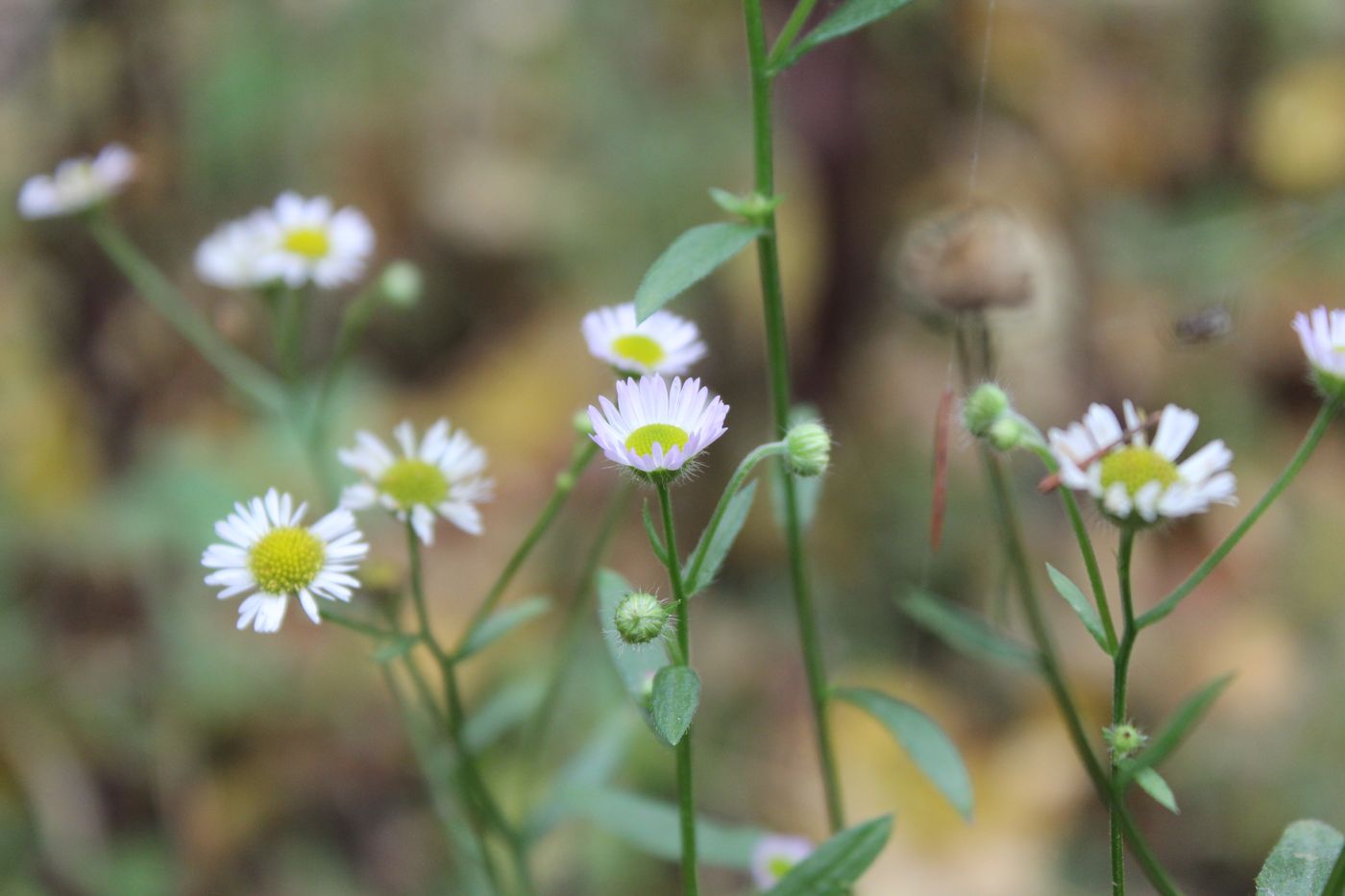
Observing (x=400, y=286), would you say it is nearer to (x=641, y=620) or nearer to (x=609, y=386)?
(x=641, y=620)

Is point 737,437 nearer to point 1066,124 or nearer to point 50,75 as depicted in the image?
point 1066,124

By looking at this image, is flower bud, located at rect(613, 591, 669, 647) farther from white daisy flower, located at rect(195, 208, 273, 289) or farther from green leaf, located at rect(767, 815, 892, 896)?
white daisy flower, located at rect(195, 208, 273, 289)

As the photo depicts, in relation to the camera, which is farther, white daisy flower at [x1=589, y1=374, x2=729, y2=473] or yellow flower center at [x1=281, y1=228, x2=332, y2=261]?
yellow flower center at [x1=281, y1=228, x2=332, y2=261]

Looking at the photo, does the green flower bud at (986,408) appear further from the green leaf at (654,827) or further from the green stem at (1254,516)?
the green leaf at (654,827)

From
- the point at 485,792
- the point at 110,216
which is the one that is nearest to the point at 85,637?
the point at 110,216

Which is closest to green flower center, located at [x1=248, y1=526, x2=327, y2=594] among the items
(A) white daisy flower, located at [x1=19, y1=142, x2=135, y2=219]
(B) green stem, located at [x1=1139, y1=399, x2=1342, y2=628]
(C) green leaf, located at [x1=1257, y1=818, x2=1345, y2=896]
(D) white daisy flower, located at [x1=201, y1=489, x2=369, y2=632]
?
(D) white daisy flower, located at [x1=201, y1=489, x2=369, y2=632]

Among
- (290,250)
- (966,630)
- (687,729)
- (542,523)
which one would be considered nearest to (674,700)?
(687,729)
